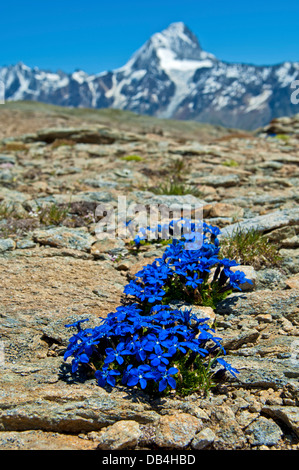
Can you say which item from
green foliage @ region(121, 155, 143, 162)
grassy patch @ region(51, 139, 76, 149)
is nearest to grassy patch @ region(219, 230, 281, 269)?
green foliage @ region(121, 155, 143, 162)

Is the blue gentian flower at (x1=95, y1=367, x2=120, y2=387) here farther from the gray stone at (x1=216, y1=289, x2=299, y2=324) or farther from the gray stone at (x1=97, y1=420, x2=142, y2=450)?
the gray stone at (x1=216, y1=289, x2=299, y2=324)

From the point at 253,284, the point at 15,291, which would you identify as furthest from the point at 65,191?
the point at 253,284

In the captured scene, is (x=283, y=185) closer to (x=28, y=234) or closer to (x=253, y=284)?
(x=253, y=284)

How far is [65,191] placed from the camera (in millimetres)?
9305

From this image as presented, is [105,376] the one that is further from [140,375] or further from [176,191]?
[176,191]

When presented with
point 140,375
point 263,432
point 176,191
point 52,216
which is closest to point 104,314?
point 140,375

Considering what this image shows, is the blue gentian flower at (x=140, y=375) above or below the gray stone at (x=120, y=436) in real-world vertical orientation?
above

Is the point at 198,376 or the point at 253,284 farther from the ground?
the point at 253,284

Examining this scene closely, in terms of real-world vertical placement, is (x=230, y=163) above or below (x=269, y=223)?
above
